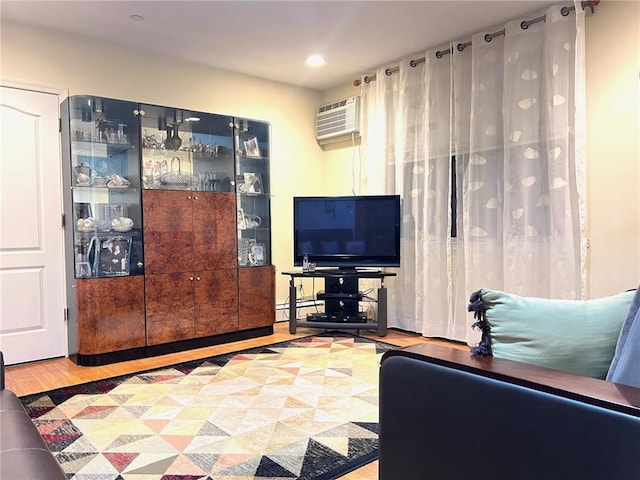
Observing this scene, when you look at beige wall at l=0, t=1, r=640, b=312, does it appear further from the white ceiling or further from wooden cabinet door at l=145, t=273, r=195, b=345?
wooden cabinet door at l=145, t=273, r=195, b=345

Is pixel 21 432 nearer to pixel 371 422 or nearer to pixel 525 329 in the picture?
pixel 525 329

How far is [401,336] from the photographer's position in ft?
14.0

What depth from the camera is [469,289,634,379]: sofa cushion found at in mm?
1195

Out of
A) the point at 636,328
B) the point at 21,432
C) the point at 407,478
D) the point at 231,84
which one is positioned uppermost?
the point at 231,84

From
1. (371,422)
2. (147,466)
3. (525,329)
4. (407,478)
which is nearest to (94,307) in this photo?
(147,466)

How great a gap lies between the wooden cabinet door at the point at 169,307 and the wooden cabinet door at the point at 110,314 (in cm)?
7

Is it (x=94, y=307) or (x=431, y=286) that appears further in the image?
(x=431, y=286)

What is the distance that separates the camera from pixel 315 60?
4.29 meters

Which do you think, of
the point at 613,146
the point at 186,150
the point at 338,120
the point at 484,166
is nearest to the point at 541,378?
the point at 613,146

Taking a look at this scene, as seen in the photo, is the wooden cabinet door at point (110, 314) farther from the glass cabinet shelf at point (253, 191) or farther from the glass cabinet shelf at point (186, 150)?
the glass cabinet shelf at point (253, 191)

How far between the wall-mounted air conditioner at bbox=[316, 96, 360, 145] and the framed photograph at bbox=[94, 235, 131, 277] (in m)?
2.49

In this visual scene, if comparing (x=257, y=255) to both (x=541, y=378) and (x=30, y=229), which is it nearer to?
(x=30, y=229)

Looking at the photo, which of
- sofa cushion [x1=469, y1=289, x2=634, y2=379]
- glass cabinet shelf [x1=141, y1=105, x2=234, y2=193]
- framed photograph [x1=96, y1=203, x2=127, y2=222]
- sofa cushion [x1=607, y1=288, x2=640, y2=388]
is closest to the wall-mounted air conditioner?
glass cabinet shelf [x1=141, y1=105, x2=234, y2=193]

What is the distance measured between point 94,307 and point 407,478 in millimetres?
2911
